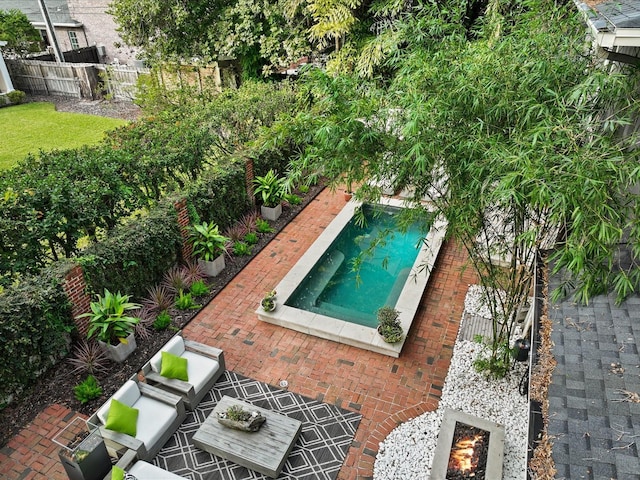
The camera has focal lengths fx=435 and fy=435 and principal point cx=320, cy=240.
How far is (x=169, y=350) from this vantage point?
6.32 m

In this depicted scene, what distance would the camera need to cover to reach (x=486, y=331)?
7441 millimetres

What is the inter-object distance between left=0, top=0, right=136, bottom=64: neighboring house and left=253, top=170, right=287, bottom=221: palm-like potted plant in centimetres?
1842

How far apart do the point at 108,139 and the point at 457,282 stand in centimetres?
832

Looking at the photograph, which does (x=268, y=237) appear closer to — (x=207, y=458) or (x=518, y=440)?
(x=207, y=458)

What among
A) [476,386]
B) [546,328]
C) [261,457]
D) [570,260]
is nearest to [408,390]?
[476,386]

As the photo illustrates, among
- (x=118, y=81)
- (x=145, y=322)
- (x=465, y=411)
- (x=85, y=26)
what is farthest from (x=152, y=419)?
(x=85, y=26)

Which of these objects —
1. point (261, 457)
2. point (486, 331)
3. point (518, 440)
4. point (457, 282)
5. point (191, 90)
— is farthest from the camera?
point (191, 90)

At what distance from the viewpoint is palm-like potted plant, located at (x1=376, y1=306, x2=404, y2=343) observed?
23.0 feet

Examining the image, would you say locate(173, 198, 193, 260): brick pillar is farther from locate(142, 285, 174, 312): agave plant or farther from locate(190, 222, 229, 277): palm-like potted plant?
locate(142, 285, 174, 312): agave plant

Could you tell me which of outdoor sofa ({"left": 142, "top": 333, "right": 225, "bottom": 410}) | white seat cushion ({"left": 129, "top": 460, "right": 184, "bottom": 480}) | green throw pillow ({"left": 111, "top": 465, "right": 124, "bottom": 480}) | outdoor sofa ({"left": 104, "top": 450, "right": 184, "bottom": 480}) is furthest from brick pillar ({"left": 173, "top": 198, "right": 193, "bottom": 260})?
green throw pillow ({"left": 111, "top": 465, "right": 124, "bottom": 480})

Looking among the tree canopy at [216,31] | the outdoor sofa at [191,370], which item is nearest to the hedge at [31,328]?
the outdoor sofa at [191,370]

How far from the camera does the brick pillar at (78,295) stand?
661cm

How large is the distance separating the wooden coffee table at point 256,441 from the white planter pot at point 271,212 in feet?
19.1

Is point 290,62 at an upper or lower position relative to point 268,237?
upper
